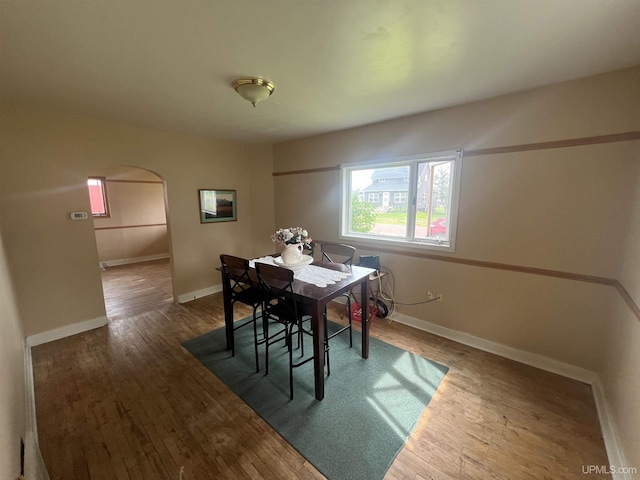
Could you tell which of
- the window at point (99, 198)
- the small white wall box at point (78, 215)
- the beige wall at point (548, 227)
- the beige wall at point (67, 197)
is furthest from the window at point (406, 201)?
the window at point (99, 198)

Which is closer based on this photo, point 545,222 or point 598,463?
point 598,463

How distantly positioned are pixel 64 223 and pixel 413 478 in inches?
160

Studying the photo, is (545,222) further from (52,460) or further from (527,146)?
(52,460)

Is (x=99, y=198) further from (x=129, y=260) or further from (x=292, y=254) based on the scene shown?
(x=292, y=254)

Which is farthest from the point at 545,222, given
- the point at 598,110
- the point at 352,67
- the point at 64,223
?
the point at 64,223

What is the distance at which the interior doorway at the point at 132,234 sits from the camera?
5.14m

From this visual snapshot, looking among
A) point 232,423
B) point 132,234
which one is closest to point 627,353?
point 232,423

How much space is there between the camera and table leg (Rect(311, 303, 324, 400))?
1864mm

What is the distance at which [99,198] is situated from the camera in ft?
19.4

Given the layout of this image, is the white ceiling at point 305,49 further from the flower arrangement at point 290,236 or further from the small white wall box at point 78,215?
the flower arrangement at point 290,236

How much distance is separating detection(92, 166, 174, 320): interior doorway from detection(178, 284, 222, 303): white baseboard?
92 centimetres

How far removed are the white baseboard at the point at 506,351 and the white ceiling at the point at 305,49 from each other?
7.94 feet

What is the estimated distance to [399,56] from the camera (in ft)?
5.49

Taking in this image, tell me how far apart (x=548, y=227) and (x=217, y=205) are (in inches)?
168
